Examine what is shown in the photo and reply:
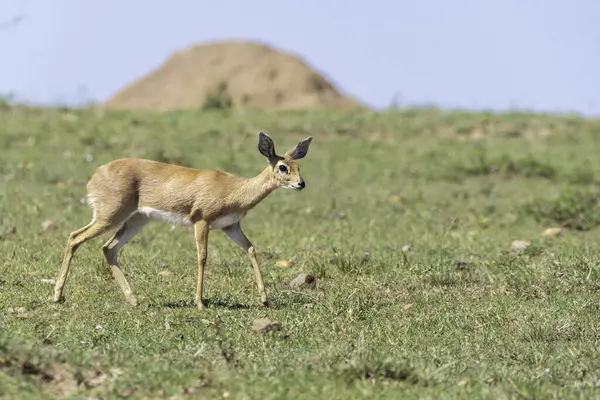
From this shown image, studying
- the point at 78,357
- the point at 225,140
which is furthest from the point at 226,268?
the point at 225,140

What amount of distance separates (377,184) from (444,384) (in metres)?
11.4

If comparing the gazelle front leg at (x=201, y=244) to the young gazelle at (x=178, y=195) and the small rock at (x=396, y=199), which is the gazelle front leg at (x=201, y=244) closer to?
the young gazelle at (x=178, y=195)

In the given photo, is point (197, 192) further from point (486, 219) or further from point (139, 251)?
point (486, 219)

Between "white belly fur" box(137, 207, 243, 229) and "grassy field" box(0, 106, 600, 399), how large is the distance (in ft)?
2.07

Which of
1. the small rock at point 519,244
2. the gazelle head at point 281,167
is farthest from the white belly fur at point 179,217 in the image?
the small rock at point 519,244

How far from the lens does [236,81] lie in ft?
132

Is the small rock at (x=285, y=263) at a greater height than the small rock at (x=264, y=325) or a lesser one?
lesser

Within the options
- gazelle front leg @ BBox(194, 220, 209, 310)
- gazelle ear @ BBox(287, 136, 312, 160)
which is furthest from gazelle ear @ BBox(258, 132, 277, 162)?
gazelle front leg @ BBox(194, 220, 209, 310)

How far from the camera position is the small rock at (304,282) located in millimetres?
10609

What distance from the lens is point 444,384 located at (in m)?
7.02

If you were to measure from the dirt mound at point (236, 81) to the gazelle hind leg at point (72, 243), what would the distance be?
27596 mm

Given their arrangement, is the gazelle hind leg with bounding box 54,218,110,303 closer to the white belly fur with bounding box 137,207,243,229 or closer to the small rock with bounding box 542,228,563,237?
the white belly fur with bounding box 137,207,243,229

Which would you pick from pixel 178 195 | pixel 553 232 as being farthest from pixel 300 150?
pixel 553 232

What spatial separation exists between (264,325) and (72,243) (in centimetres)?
223
